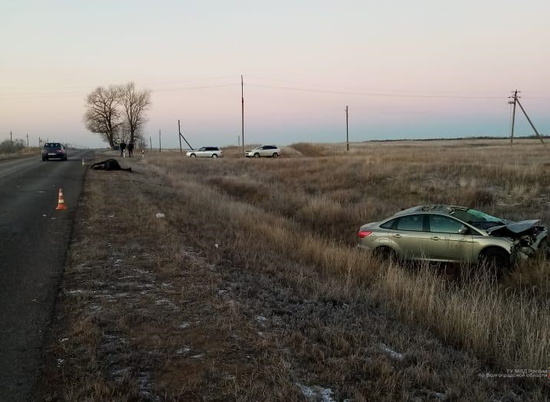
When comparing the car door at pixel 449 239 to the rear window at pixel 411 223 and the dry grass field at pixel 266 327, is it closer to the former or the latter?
the rear window at pixel 411 223

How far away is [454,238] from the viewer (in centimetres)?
1112

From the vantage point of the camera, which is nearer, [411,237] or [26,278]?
[26,278]

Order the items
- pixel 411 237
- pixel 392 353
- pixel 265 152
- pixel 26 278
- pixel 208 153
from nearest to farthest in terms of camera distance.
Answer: pixel 392 353 < pixel 26 278 < pixel 411 237 < pixel 265 152 < pixel 208 153

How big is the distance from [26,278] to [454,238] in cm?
888

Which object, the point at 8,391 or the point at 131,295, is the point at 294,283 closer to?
the point at 131,295

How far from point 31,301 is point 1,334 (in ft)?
3.37

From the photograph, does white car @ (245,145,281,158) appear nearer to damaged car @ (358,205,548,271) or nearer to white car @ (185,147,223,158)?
white car @ (185,147,223,158)

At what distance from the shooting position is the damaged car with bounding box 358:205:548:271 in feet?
34.2

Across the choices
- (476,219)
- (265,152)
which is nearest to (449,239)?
(476,219)

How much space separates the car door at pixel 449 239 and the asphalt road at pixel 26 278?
820 centimetres

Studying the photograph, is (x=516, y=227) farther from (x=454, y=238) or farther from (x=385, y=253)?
(x=385, y=253)

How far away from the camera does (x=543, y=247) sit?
10641 millimetres

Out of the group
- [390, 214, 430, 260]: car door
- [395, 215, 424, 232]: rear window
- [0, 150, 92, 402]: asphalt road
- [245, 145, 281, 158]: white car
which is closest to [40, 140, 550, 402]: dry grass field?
[0, 150, 92, 402]: asphalt road

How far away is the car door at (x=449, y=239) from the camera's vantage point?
10922mm
